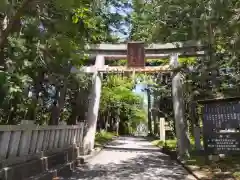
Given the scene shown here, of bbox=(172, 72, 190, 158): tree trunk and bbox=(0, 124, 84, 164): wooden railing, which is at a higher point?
bbox=(172, 72, 190, 158): tree trunk

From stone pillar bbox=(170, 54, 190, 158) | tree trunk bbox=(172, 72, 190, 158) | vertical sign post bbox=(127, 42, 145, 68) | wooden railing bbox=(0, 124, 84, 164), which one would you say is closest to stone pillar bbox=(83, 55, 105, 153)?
vertical sign post bbox=(127, 42, 145, 68)

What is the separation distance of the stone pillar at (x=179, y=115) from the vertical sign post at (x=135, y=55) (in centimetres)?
140

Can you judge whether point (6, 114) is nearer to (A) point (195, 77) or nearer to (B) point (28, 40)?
(B) point (28, 40)

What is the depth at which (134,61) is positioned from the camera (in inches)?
493

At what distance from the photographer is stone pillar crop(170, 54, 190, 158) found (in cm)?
1159

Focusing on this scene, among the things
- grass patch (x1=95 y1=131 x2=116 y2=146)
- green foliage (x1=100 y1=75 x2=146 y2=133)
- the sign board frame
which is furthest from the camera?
green foliage (x1=100 y1=75 x2=146 y2=133)

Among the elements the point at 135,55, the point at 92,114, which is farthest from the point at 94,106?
the point at 135,55

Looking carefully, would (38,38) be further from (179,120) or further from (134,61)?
(179,120)

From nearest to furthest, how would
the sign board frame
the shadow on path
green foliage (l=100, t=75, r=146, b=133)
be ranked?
the shadow on path < the sign board frame < green foliage (l=100, t=75, r=146, b=133)

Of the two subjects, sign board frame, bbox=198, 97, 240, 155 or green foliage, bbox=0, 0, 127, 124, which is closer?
green foliage, bbox=0, 0, 127, 124

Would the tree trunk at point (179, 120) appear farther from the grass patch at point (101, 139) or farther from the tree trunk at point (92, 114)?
the grass patch at point (101, 139)

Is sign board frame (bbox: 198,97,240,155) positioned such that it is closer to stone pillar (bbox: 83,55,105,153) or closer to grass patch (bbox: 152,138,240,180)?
grass patch (bbox: 152,138,240,180)

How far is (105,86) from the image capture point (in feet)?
64.5

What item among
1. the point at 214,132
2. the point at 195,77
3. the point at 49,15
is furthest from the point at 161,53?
the point at 49,15
